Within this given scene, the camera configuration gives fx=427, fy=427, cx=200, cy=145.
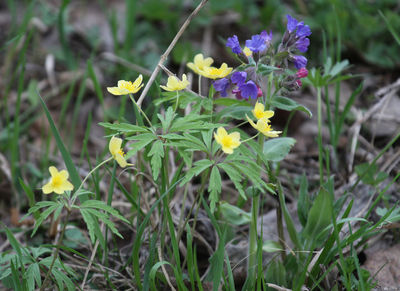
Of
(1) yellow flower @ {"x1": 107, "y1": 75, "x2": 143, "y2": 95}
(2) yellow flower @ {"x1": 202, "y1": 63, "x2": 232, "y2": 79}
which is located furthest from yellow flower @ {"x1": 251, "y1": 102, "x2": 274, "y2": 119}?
(1) yellow flower @ {"x1": 107, "y1": 75, "x2": 143, "y2": 95}

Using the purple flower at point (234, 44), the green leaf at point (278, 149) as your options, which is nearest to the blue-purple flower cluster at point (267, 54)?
the purple flower at point (234, 44)

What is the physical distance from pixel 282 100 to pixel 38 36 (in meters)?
3.37

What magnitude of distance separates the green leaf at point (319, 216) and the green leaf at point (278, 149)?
0.23 metres

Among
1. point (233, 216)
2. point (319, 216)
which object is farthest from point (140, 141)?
point (319, 216)

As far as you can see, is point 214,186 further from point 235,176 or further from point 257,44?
point 257,44

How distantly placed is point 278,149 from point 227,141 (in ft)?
1.76

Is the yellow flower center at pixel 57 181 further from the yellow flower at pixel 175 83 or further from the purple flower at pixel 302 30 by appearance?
the purple flower at pixel 302 30

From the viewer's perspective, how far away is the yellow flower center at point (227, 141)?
1.43 m

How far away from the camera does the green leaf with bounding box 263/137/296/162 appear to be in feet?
6.17

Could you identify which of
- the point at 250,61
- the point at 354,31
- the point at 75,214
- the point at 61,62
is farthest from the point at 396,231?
the point at 61,62

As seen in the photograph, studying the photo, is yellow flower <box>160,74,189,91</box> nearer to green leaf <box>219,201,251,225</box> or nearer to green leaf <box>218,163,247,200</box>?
green leaf <box>218,163,247,200</box>

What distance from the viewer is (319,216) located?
182 cm

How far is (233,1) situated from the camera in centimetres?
420

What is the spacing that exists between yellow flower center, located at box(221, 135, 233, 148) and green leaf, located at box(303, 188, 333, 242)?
0.56 metres
